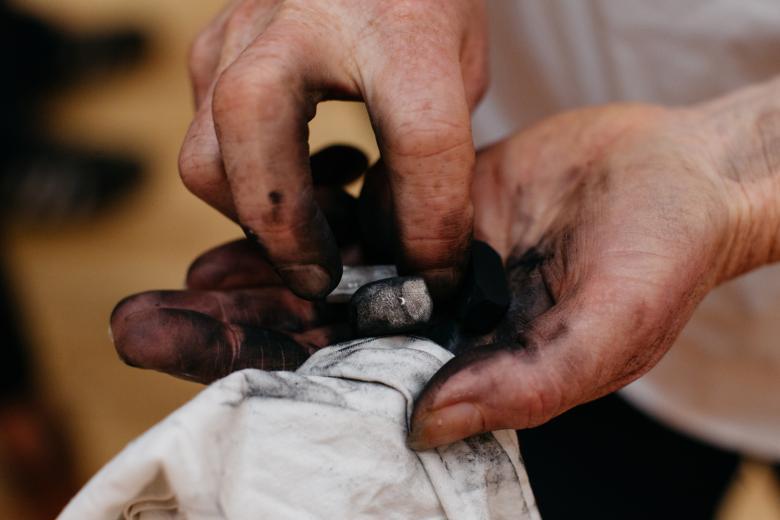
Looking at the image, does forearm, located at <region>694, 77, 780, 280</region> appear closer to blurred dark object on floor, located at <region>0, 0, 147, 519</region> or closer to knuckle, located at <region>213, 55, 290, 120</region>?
knuckle, located at <region>213, 55, 290, 120</region>

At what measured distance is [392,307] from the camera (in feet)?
2.48

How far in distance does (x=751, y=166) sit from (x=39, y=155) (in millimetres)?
2113

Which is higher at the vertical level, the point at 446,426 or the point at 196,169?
the point at 196,169

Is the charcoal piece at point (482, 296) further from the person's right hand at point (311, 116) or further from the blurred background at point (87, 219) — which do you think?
the blurred background at point (87, 219)

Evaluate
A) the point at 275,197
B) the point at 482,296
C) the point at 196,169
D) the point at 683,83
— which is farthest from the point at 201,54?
the point at 683,83

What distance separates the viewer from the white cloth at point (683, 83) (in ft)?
3.54

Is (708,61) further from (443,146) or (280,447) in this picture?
(280,447)

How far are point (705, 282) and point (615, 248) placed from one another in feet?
0.47

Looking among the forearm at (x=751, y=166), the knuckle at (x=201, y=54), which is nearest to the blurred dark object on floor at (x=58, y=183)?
the knuckle at (x=201, y=54)

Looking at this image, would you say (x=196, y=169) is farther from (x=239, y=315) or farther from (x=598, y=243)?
(x=598, y=243)

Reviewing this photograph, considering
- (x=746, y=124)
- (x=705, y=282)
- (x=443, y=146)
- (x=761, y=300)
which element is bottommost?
(x=761, y=300)

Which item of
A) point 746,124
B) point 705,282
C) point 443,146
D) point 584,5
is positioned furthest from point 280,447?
point 584,5

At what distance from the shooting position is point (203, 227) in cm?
222

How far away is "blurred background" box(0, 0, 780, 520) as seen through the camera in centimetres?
178
